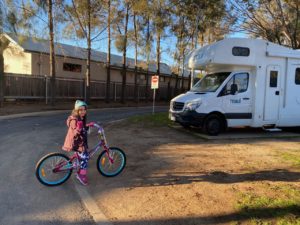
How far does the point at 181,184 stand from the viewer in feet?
18.8

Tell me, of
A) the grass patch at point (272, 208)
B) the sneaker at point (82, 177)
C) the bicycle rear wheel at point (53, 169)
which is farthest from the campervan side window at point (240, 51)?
the bicycle rear wheel at point (53, 169)

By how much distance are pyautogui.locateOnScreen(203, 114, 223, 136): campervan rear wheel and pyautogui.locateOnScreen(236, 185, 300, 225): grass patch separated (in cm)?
587

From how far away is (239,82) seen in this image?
11555 mm

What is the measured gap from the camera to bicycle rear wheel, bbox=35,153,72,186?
5.55 metres

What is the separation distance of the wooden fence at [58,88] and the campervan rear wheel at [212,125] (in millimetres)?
15890

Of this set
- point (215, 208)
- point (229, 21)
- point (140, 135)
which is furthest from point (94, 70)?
point (215, 208)

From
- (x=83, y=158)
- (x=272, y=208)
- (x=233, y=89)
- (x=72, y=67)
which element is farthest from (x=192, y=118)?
(x=72, y=67)

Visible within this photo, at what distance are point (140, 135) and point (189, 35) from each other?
2503 centimetres

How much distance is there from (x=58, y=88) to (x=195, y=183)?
22.0 m

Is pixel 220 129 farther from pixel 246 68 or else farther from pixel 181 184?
pixel 181 184

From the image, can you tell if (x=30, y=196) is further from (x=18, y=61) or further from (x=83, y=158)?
(x=18, y=61)

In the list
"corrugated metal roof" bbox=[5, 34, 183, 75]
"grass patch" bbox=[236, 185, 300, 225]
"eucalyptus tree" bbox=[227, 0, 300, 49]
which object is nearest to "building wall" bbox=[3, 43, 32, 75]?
"corrugated metal roof" bbox=[5, 34, 183, 75]

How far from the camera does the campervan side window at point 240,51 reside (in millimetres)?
11297

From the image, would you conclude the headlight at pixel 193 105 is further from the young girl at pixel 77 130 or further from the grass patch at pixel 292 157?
the young girl at pixel 77 130
